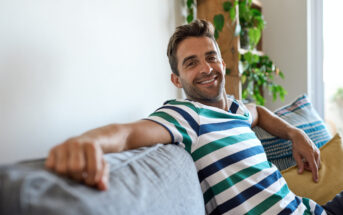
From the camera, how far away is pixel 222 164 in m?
0.90

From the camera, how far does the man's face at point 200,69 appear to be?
1.12 meters

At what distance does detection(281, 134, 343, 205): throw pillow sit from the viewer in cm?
114

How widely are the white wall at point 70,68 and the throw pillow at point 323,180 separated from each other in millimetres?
703

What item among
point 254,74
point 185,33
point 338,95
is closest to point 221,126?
point 185,33

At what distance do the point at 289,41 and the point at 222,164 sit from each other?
6.30 feet

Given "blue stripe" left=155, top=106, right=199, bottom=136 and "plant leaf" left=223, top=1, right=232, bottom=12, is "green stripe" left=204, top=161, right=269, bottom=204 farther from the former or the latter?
"plant leaf" left=223, top=1, right=232, bottom=12

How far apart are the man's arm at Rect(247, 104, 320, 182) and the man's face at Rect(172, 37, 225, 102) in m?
0.30

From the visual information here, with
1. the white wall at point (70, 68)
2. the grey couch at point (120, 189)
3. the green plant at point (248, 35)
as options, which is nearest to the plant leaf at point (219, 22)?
the green plant at point (248, 35)

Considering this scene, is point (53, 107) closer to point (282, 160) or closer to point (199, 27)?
point (199, 27)

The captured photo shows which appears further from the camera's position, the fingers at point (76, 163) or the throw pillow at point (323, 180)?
the throw pillow at point (323, 180)

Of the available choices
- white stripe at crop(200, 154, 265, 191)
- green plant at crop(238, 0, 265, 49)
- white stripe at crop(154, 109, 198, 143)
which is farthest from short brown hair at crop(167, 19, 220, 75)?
green plant at crop(238, 0, 265, 49)

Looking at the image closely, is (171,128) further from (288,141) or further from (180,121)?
(288,141)

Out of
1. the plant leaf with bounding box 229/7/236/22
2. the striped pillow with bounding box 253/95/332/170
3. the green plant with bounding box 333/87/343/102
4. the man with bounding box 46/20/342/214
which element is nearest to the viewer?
the man with bounding box 46/20/342/214

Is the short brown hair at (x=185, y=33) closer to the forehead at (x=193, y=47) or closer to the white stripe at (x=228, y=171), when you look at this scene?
the forehead at (x=193, y=47)
